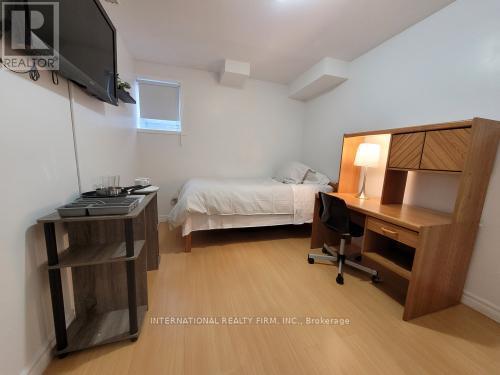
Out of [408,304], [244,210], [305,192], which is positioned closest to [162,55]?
[244,210]

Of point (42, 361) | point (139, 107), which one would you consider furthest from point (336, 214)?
point (139, 107)

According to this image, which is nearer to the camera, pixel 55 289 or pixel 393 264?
pixel 55 289

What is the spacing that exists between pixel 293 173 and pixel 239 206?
1270mm

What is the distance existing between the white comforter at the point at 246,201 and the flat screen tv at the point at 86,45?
1.22 meters

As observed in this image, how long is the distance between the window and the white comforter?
4.93 ft

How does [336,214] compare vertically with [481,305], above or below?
above

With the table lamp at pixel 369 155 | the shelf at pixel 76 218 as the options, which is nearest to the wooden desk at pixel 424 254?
the table lamp at pixel 369 155

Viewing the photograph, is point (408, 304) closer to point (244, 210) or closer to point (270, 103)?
point (244, 210)

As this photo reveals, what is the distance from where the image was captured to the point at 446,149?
4.83ft

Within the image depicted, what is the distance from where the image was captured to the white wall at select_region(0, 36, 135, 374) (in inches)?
33.1

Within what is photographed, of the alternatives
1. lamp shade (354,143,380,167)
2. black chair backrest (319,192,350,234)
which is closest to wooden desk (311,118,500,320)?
black chair backrest (319,192,350,234)

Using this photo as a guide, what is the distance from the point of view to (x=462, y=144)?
137 centimetres

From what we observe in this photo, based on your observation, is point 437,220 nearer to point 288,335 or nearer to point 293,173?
point 288,335

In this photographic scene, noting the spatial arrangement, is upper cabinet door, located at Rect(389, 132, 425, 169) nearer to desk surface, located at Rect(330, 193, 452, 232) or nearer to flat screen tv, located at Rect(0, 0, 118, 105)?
desk surface, located at Rect(330, 193, 452, 232)
